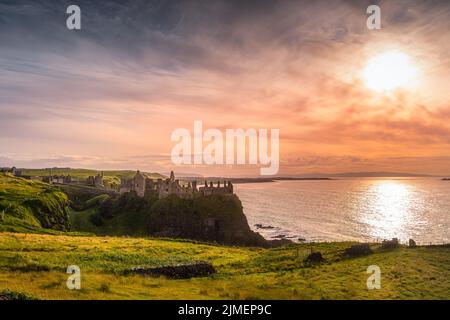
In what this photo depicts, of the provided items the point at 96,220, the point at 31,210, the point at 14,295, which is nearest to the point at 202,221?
the point at 96,220

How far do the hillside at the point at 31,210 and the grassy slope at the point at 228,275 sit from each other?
18.1 meters

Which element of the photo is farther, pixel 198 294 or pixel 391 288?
pixel 391 288

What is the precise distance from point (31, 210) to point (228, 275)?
57.4 metres

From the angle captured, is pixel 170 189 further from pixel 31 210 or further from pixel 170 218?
pixel 31 210

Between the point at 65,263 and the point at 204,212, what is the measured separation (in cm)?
7101

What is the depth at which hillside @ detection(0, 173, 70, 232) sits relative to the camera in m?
74.4

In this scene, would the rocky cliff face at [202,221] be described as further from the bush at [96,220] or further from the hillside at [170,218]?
the bush at [96,220]

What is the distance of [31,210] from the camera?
8406 centimetres

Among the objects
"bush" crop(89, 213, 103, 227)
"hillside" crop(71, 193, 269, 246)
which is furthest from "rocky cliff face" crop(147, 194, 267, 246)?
"bush" crop(89, 213, 103, 227)

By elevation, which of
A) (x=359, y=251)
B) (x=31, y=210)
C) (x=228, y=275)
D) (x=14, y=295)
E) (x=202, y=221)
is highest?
(x=31, y=210)

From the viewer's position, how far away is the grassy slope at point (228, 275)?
3077 cm

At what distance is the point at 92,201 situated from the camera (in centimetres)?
11875
